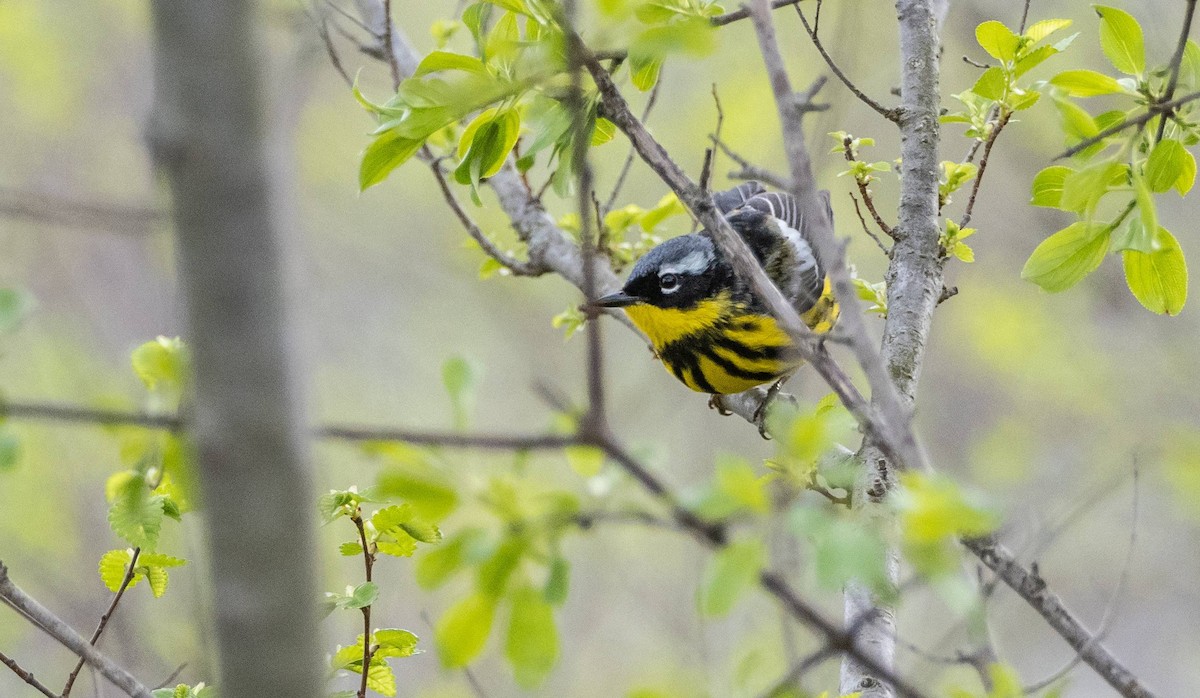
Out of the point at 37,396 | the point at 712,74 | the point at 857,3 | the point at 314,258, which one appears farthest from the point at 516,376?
the point at 857,3

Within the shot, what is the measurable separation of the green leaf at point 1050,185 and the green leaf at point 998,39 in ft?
1.20

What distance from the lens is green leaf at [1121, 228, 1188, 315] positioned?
202cm

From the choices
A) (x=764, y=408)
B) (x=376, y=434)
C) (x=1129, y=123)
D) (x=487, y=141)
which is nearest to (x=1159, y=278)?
(x=1129, y=123)

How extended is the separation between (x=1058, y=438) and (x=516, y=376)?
19.0 ft

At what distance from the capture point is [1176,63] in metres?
1.79

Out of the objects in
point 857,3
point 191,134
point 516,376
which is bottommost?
point 191,134

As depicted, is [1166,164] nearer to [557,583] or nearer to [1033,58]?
[1033,58]

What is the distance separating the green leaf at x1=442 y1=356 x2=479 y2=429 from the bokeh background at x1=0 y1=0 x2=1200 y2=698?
18.0ft

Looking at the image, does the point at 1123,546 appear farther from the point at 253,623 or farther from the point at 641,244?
the point at 253,623

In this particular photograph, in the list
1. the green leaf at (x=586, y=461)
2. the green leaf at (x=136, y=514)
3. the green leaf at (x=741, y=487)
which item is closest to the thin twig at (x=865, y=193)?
the green leaf at (x=586, y=461)

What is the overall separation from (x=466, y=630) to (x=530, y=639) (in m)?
0.08

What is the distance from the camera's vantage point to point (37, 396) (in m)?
8.56

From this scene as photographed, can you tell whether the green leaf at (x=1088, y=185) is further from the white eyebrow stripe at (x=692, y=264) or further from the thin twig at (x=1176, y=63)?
the white eyebrow stripe at (x=692, y=264)

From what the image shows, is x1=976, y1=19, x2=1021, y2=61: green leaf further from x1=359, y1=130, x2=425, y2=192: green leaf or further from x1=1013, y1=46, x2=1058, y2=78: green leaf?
x1=359, y1=130, x2=425, y2=192: green leaf
